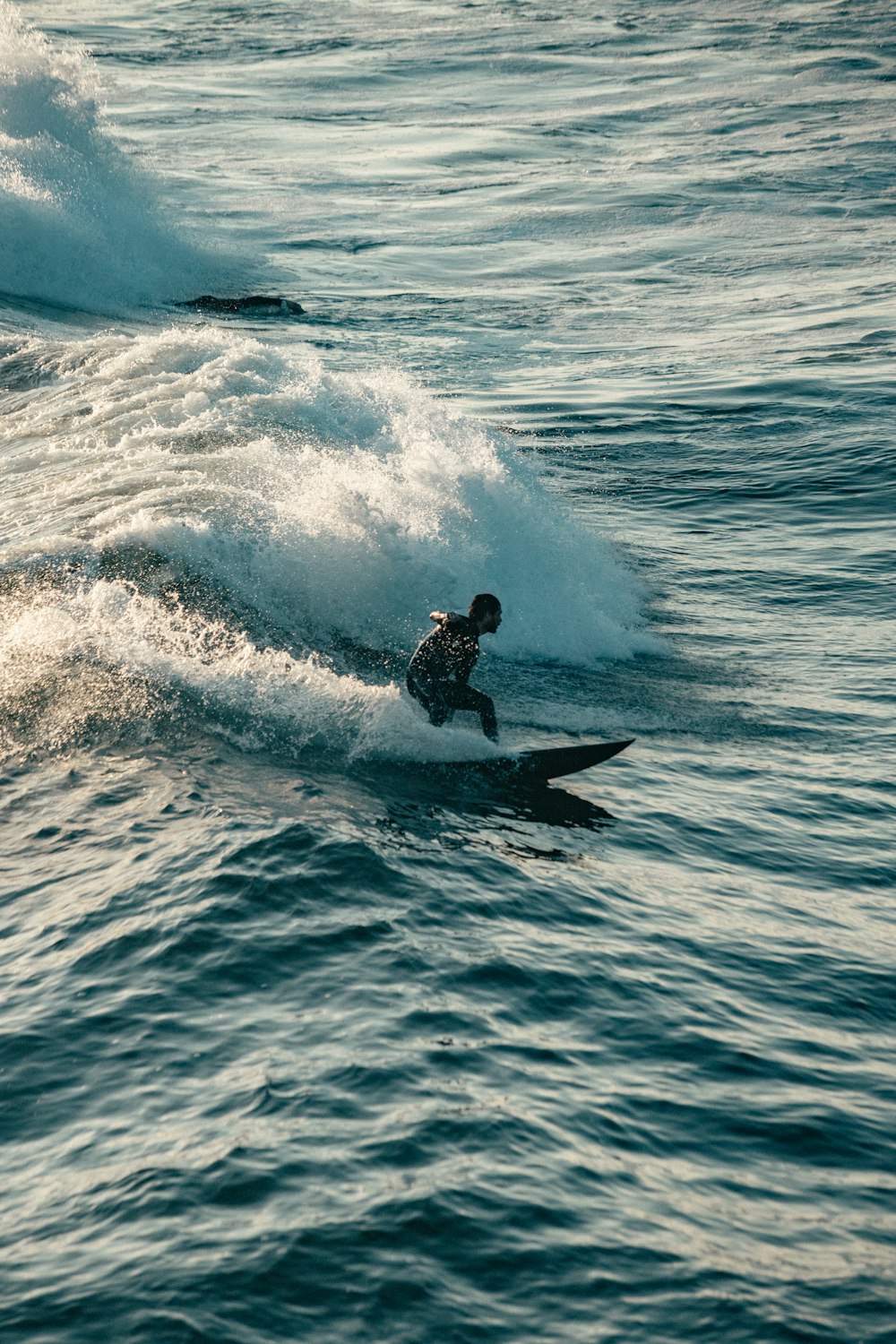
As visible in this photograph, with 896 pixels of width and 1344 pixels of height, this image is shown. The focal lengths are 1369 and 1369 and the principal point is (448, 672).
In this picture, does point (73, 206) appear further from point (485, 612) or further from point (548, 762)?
point (548, 762)

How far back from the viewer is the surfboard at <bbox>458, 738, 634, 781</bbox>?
10.7m

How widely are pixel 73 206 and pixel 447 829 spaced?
104 ft

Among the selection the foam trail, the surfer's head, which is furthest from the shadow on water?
the foam trail

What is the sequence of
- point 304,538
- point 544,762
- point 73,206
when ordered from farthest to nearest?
point 73,206
point 304,538
point 544,762

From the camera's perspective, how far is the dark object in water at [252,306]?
30.8m

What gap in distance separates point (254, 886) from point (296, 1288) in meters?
3.31

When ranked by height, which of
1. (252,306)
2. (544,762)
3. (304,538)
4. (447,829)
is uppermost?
(252,306)

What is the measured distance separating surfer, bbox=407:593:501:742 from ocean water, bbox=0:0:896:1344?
0.23m

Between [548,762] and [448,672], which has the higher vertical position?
[448,672]

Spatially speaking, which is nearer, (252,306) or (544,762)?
(544,762)

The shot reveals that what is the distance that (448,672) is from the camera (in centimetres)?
1089

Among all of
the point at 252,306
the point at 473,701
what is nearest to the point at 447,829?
the point at 473,701

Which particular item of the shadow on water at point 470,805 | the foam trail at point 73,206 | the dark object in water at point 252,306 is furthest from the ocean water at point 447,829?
the foam trail at point 73,206

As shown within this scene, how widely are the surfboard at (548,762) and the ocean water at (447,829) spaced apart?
14cm
